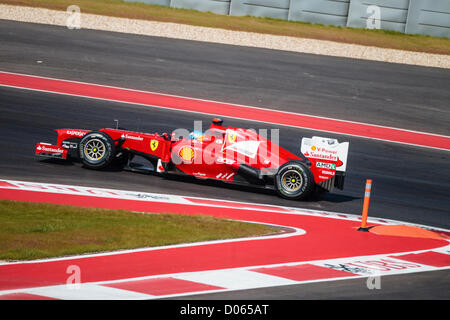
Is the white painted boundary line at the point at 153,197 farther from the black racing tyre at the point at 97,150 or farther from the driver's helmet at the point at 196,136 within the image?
the driver's helmet at the point at 196,136

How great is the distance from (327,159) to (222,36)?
20.0 metres

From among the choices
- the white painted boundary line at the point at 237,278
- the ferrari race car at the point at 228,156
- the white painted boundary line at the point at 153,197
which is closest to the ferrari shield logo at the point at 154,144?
the ferrari race car at the point at 228,156

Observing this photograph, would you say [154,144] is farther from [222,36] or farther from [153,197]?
[222,36]

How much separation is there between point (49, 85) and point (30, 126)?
17.0ft

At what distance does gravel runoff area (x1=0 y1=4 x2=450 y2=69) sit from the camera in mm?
32062

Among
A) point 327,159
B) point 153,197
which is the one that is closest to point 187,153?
point 153,197

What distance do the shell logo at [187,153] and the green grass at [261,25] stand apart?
2090 cm

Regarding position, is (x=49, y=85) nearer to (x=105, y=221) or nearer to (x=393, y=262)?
(x=105, y=221)

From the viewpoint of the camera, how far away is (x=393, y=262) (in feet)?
34.3

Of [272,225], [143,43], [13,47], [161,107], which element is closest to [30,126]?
[161,107]

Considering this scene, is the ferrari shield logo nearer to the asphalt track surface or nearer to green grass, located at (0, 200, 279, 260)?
the asphalt track surface

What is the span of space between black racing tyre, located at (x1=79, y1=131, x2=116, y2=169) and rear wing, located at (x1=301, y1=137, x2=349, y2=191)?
4.24m

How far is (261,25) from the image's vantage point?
3556 cm

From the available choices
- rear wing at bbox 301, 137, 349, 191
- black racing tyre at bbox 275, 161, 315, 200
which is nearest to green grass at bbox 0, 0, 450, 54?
rear wing at bbox 301, 137, 349, 191
